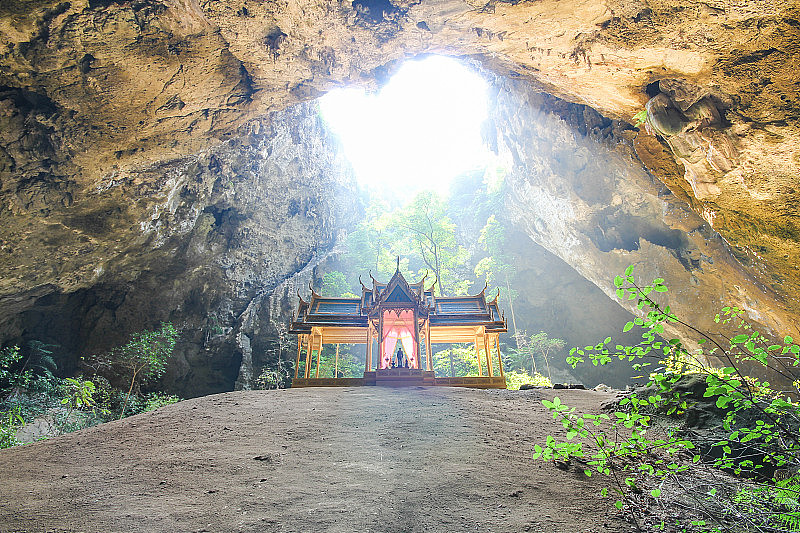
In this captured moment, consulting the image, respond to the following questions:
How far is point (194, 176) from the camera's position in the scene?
11.8 m

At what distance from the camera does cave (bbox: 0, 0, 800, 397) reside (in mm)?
6855

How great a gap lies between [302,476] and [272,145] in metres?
14.2

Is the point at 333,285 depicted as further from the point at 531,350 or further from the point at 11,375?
the point at 11,375

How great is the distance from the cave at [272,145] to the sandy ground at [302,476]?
6.37 m

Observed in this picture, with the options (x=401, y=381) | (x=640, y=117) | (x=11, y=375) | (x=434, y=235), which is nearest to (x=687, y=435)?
(x=401, y=381)

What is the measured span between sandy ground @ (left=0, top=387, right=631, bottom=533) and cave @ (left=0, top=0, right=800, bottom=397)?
20.9 feet

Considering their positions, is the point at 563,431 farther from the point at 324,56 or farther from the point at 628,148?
the point at 324,56

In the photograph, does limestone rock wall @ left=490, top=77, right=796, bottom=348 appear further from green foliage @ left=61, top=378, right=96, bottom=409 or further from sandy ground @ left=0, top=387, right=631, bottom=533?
green foliage @ left=61, top=378, right=96, bottom=409

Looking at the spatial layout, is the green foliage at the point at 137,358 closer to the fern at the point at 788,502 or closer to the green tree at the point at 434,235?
the fern at the point at 788,502

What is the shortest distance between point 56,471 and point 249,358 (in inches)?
426

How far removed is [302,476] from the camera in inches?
165

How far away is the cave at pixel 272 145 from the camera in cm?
686

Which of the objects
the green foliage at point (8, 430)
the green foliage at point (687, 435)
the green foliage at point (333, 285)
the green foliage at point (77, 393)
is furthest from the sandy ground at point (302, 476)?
the green foliage at point (333, 285)

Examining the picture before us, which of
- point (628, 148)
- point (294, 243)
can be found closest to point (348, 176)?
point (294, 243)
